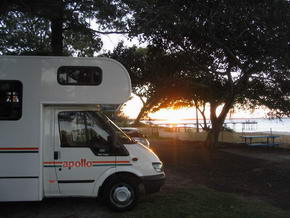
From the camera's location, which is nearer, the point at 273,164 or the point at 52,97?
the point at 52,97

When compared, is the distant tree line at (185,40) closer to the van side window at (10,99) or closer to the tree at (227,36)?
the tree at (227,36)

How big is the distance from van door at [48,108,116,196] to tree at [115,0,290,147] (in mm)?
4772

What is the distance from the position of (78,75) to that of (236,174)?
620cm

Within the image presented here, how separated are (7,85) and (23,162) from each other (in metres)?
1.42

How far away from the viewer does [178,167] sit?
1013cm

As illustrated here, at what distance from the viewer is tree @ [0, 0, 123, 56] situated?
840 cm

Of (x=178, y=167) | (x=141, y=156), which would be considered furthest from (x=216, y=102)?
(x=141, y=156)

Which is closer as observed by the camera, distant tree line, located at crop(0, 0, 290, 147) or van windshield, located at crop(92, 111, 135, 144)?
van windshield, located at crop(92, 111, 135, 144)

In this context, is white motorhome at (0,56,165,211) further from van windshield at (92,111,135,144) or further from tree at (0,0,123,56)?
tree at (0,0,123,56)

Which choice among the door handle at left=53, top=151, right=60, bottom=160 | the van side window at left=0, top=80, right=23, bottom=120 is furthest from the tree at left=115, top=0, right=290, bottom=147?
the door handle at left=53, top=151, right=60, bottom=160

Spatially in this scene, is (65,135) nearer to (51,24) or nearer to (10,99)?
(10,99)

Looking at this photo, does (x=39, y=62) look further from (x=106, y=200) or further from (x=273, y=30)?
(x=273, y=30)

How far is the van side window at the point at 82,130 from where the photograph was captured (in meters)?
5.37

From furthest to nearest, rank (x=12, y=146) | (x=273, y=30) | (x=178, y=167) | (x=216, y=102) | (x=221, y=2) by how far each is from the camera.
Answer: (x=216, y=102)
(x=178, y=167)
(x=273, y=30)
(x=221, y=2)
(x=12, y=146)
